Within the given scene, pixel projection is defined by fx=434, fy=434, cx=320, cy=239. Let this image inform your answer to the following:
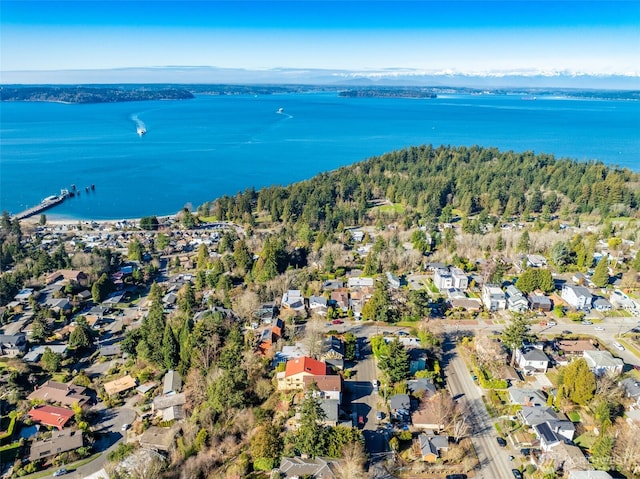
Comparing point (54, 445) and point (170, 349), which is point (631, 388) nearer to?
point (170, 349)

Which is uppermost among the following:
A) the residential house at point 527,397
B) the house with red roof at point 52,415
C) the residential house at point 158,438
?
the residential house at point 527,397

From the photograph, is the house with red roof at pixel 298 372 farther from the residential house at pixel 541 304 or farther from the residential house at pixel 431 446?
the residential house at pixel 541 304

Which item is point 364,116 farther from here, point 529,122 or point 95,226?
point 95,226

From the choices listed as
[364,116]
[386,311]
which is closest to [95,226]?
[386,311]

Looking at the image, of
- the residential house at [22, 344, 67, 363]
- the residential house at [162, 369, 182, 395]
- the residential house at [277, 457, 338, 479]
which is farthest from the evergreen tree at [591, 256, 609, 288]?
the residential house at [22, 344, 67, 363]

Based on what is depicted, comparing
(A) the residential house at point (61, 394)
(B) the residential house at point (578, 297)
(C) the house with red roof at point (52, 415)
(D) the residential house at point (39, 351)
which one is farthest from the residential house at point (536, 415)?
(D) the residential house at point (39, 351)

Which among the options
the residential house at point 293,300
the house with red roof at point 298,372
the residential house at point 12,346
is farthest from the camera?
the residential house at point 293,300

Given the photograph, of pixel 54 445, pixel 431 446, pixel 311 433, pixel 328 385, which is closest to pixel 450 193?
pixel 328 385
